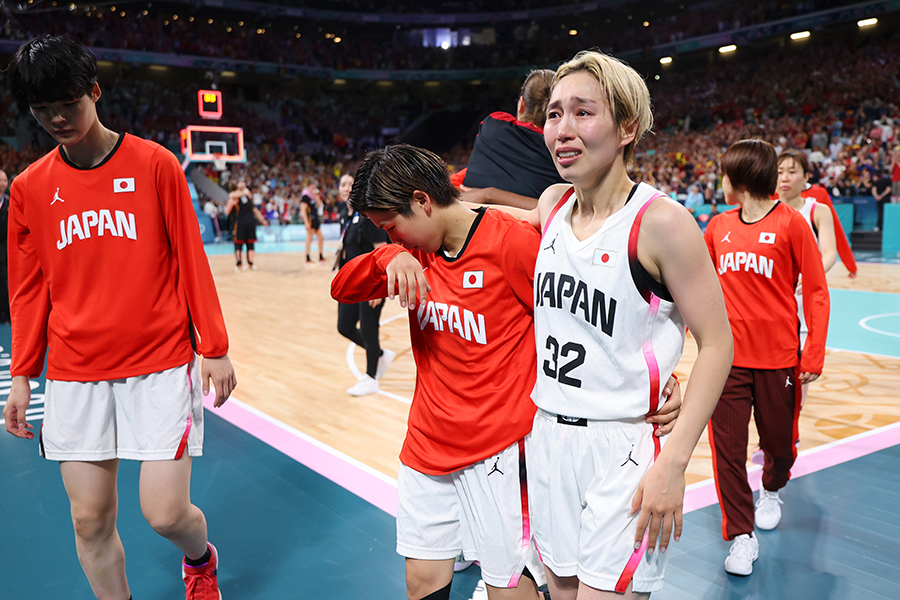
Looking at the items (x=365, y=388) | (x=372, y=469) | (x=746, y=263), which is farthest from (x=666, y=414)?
(x=365, y=388)

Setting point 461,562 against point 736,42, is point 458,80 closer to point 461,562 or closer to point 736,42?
point 736,42

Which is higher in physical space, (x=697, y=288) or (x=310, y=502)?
(x=697, y=288)

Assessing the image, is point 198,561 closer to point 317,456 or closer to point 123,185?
point 123,185

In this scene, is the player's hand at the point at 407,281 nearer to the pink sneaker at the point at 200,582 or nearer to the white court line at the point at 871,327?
the pink sneaker at the point at 200,582

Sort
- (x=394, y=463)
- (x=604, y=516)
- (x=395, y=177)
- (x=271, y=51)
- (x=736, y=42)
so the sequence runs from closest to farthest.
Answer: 1. (x=604, y=516)
2. (x=395, y=177)
3. (x=394, y=463)
4. (x=736, y=42)
5. (x=271, y=51)

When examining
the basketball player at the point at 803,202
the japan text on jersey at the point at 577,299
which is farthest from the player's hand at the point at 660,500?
the basketball player at the point at 803,202

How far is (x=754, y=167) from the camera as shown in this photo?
3.01 m

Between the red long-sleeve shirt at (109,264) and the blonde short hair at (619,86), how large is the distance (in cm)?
132

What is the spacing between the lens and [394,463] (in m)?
4.18

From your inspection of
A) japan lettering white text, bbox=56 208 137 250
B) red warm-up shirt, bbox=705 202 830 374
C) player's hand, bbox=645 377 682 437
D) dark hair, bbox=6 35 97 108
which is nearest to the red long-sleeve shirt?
japan lettering white text, bbox=56 208 137 250

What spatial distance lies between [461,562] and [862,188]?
17993 mm

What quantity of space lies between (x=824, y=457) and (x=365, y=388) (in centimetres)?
331

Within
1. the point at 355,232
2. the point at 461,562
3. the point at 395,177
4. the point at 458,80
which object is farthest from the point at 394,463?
the point at 458,80

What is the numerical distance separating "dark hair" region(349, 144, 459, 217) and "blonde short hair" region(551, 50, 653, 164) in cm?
50
